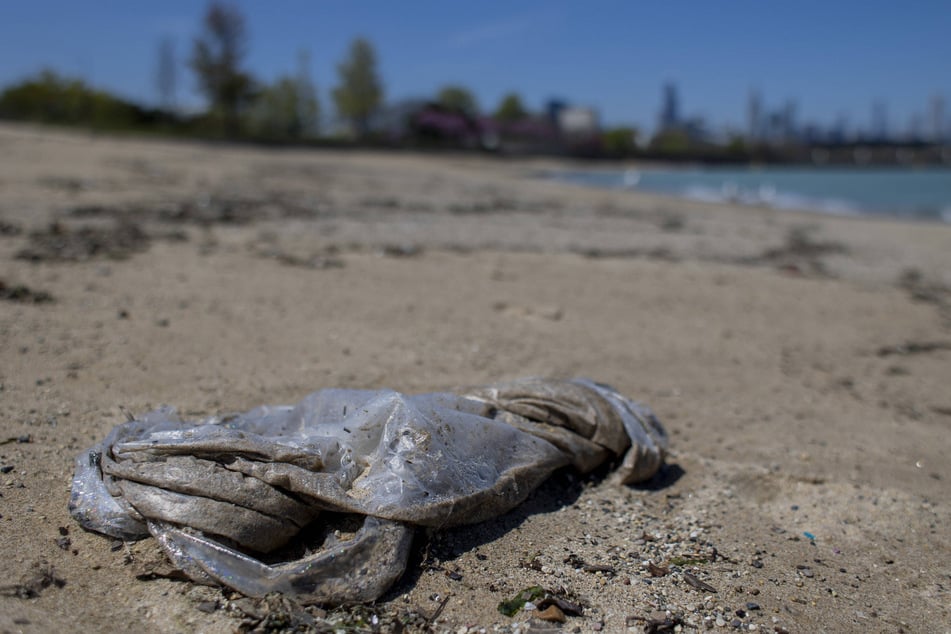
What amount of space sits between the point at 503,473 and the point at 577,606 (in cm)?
55

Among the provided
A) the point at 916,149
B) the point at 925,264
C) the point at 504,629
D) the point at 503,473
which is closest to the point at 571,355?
the point at 503,473

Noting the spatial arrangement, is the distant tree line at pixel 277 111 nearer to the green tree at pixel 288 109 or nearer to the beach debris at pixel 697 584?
the green tree at pixel 288 109

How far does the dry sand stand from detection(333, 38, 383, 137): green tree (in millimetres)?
40528

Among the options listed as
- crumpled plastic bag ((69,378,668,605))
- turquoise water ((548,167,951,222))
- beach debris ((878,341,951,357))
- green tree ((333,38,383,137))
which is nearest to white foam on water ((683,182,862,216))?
turquoise water ((548,167,951,222))

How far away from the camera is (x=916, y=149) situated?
109 m

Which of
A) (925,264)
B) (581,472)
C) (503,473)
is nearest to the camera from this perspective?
(503,473)

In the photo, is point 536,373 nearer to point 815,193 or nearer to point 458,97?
point 815,193

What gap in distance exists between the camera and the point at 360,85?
1871 inches

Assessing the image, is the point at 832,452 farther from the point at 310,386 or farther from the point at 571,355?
the point at 310,386

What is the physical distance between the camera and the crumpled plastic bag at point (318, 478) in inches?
80.0

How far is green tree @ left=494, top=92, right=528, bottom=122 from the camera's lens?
2778 inches

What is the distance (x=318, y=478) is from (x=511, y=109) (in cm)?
7196

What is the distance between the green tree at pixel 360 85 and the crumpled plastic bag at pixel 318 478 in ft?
156

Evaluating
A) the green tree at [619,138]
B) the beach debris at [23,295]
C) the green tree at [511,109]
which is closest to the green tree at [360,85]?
the green tree at [511,109]
